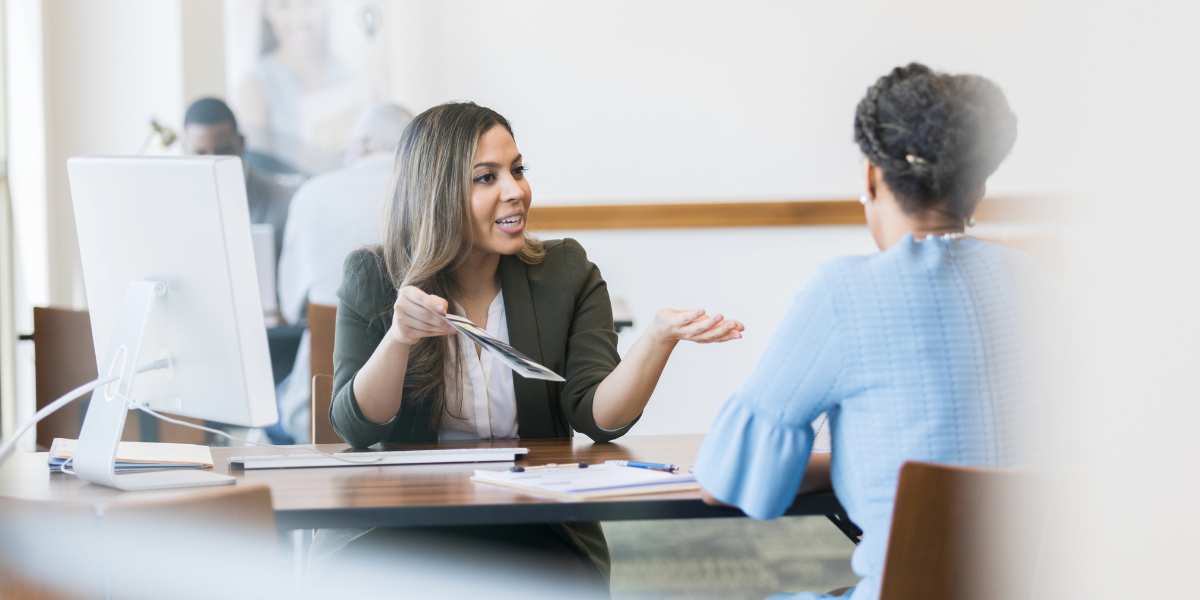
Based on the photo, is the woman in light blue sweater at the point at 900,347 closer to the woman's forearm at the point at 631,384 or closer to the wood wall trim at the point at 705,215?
the woman's forearm at the point at 631,384

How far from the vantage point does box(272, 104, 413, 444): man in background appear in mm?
3822

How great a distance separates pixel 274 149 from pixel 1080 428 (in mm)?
4276

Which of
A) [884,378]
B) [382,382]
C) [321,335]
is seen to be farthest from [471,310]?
[884,378]

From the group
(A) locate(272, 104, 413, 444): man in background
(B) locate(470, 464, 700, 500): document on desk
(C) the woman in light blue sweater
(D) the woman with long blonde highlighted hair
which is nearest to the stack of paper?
(D) the woman with long blonde highlighted hair

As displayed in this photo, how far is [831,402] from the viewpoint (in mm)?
1417

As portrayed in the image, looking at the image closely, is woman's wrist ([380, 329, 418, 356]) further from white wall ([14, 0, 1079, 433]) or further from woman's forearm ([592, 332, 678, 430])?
white wall ([14, 0, 1079, 433])

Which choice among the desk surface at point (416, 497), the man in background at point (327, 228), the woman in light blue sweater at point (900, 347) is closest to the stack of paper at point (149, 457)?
the desk surface at point (416, 497)

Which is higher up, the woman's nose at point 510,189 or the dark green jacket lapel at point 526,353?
the woman's nose at point 510,189

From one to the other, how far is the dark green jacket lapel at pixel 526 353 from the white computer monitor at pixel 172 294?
1.70 ft

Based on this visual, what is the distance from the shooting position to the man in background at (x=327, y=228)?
12.5 feet

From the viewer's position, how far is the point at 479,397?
2084mm

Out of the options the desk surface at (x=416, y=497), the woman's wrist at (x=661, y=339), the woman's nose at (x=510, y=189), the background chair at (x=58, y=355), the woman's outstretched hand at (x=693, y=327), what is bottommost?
the background chair at (x=58, y=355)

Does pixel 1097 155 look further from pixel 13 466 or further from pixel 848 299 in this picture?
pixel 13 466

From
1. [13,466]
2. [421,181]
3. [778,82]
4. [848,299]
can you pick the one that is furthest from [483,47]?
[848,299]
